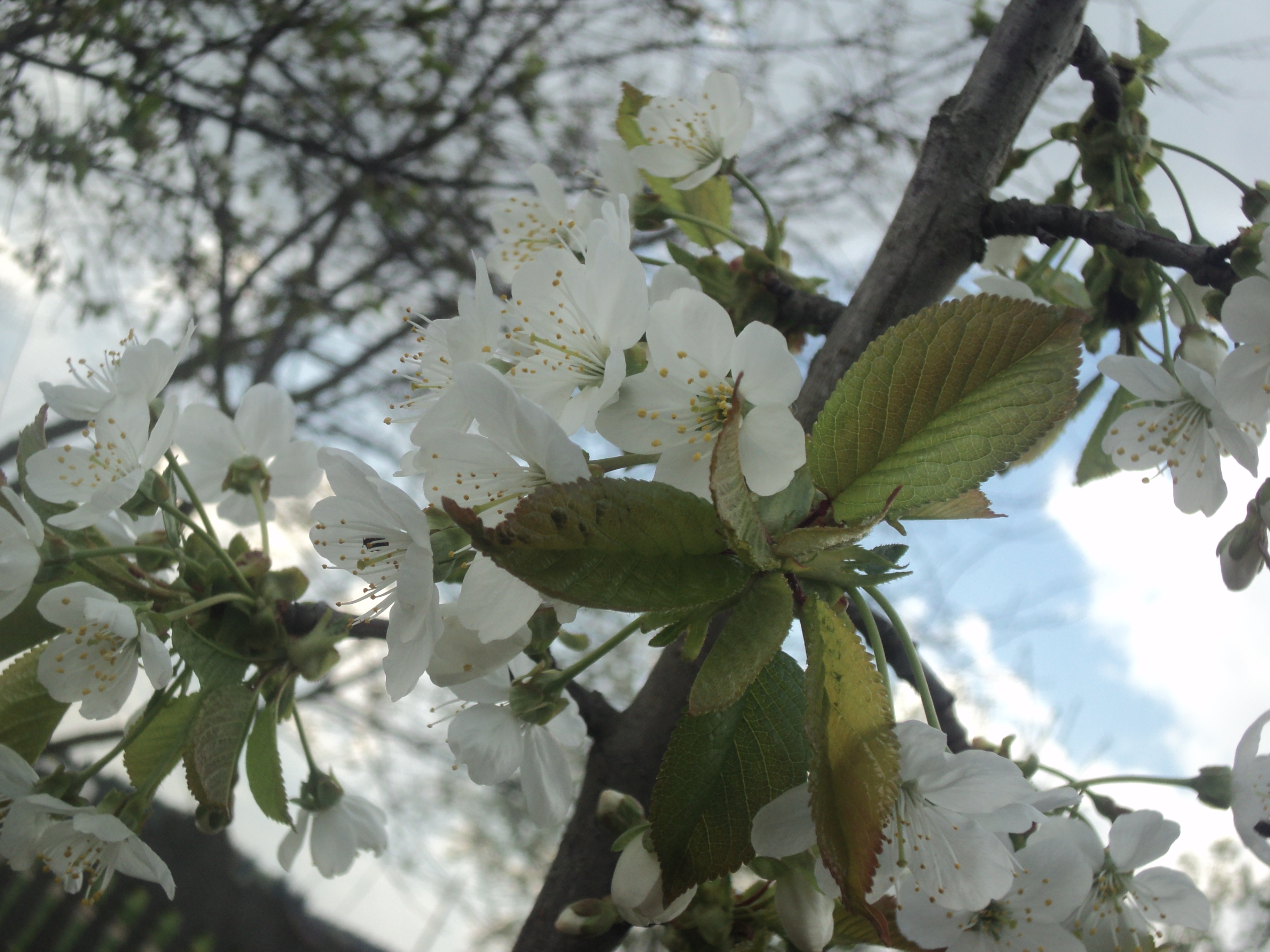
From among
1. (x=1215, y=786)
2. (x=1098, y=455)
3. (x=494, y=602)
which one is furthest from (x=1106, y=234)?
(x=494, y=602)

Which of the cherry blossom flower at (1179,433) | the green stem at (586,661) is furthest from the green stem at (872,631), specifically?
the cherry blossom flower at (1179,433)

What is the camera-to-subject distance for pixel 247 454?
35.4 inches

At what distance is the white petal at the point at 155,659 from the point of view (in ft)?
1.94

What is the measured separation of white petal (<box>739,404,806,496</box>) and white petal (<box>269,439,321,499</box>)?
0.61m

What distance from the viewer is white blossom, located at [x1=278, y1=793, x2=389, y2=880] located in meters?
0.83

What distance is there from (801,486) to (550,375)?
17cm

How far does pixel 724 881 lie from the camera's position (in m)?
0.56

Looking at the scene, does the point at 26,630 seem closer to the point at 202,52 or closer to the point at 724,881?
the point at 724,881

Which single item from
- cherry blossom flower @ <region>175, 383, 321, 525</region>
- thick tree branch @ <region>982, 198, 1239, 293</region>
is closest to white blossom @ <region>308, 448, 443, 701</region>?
cherry blossom flower @ <region>175, 383, 321, 525</region>

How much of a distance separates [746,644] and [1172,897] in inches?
19.4

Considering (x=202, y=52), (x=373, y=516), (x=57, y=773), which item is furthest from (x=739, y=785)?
(x=202, y=52)

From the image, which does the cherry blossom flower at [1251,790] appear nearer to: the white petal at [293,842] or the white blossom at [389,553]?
the white blossom at [389,553]

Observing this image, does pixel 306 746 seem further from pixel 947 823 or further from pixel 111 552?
pixel 947 823

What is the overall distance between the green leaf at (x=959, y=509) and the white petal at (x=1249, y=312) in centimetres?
27
